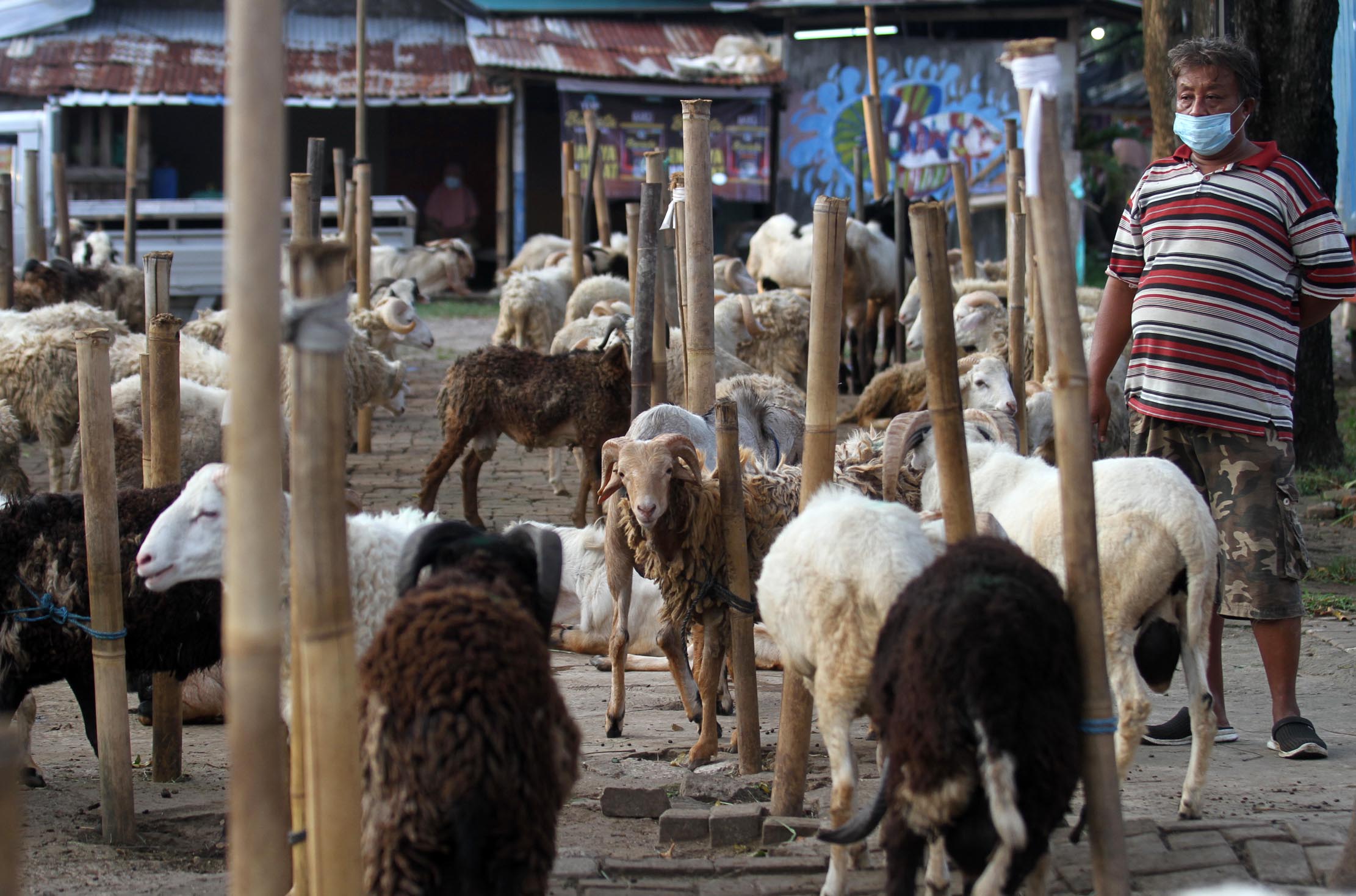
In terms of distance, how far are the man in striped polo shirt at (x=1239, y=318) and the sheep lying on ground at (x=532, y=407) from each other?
489cm

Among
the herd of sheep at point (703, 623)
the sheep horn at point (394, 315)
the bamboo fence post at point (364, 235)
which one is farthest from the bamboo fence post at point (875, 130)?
the herd of sheep at point (703, 623)

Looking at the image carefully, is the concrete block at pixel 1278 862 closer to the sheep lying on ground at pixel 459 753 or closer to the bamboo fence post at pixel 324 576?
the sheep lying on ground at pixel 459 753

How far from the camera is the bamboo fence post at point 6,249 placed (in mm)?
11711

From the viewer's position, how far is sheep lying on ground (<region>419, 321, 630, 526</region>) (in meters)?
9.14

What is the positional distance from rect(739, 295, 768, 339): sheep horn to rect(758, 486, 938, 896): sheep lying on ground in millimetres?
8146

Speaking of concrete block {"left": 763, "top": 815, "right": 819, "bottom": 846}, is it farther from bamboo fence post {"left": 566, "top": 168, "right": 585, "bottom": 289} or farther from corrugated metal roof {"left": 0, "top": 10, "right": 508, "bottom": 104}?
corrugated metal roof {"left": 0, "top": 10, "right": 508, "bottom": 104}

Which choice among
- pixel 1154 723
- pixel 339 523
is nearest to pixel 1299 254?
pixel 1154 723

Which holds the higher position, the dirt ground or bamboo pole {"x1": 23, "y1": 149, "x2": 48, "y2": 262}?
bamboo pole {"x1": 23, "y1": 149, "x2": 48, "y2": 262}


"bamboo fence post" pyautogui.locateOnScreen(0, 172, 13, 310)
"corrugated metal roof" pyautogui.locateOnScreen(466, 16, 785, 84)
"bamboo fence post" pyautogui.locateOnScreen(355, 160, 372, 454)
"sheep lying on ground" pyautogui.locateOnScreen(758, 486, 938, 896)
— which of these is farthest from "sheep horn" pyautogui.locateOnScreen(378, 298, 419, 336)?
"corrugated metal roof" pyautogui.locateOnScreen(466, 16, 785, 84)

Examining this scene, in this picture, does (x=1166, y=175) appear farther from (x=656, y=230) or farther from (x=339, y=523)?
(x=339, y=523)

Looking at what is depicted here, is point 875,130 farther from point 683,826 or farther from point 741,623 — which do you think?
point 683,826

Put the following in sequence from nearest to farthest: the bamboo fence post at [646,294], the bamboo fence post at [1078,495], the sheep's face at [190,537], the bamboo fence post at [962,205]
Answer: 1. the bamboo fence post at [1078,495]
2. the sheep's face at [190,537]
3. the bamboo fence post at [646,294]
4. the bamboo fence post at [962,205]

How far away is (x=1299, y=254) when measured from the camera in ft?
15.1

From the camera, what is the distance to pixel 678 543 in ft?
17.1
